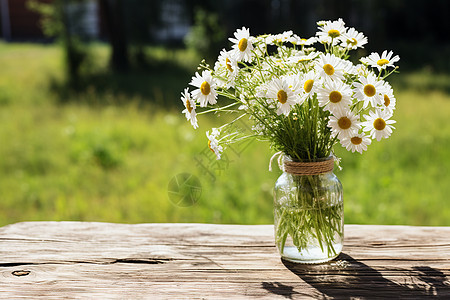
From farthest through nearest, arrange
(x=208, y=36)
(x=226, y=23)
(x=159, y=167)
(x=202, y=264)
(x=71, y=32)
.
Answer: (x=226, y=23)
(x=208, y=36)
(x=71, y=32)
(x=159, y=167)
(x=202, y=264)

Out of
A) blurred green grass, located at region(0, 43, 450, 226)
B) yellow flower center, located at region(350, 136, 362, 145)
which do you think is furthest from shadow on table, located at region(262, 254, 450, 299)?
blurred green grass, located at region(0, 43, 450, 226)

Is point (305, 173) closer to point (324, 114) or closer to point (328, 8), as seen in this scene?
point (324, 114)

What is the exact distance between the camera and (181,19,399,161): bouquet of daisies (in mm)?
1381

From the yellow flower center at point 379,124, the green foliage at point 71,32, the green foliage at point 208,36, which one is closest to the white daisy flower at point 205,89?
the yellow flower center at point 379,124

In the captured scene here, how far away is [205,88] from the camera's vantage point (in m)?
1.48

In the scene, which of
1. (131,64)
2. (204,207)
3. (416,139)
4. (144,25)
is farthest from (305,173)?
(144,25)

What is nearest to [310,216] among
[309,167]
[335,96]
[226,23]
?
[309,167]

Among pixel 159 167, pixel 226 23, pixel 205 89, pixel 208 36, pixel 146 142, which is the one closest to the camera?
pixel 205 89

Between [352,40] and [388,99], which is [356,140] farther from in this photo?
[352,40]

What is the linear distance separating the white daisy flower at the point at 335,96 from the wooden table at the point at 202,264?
19.5 inches

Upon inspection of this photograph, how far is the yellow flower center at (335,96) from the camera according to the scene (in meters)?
1.37

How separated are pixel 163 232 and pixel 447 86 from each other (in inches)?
317

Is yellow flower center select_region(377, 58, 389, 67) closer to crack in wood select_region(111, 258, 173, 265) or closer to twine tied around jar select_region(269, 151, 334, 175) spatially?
twine tied around jar select_region(269, 151, 334, 175)

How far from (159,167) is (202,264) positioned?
3471 millimetres
